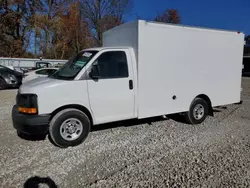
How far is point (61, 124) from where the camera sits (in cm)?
402

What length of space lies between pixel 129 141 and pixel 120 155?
66 centimetres

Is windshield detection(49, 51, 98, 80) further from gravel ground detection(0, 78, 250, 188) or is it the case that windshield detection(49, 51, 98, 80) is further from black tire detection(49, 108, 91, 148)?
gravel ground detection(0, 78, 250, 188)

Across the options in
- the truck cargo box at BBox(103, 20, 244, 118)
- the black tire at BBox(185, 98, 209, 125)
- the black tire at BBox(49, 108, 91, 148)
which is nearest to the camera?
the black tire at BBox(49, 108, 91, 148)

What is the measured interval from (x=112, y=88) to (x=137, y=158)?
1.50 metres

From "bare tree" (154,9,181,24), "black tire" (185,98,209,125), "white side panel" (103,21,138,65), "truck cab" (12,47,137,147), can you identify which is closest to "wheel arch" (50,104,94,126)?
"truck cab" (12,47,137,147)

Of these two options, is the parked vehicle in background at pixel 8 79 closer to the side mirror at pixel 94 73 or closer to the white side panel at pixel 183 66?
the side mirror at pixel 94 73

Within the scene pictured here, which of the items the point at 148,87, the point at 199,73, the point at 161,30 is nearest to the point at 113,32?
the point at 161,30

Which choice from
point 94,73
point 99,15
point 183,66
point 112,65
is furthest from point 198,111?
point 99,15

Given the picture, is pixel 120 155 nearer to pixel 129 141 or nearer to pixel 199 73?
pixel 129 141

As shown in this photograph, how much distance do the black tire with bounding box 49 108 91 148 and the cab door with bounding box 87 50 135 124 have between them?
264 millimetres

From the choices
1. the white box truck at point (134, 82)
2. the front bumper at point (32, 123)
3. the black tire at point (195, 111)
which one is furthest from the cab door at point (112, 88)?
the black tire at point (195, 111)

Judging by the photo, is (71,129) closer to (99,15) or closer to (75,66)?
(75,66)

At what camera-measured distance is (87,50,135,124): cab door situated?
4277 millimetres

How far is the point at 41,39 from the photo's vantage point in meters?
26.0
